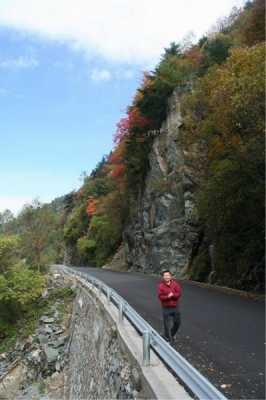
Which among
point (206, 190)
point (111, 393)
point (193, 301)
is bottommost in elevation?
point (111, 393)

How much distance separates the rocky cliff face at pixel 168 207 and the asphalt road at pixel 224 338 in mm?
12855

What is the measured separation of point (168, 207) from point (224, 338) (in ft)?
75.1

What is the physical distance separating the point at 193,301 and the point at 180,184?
1610cm

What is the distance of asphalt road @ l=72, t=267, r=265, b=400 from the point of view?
675 cm

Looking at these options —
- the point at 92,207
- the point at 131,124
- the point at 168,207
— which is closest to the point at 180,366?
the point at 168,207

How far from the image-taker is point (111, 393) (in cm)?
861

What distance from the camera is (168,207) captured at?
3231 centimetres

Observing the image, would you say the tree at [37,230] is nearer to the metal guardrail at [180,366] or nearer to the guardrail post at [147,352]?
the metal guardrail at [180,366]

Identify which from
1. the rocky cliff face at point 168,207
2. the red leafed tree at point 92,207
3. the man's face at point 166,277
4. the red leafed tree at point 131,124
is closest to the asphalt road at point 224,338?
the man's face at point 166,277

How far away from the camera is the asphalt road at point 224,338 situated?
22.2 ft

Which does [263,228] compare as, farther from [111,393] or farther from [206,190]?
[111,393]

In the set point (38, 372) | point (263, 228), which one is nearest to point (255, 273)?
point (263, 228)

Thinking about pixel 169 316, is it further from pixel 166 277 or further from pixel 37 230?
pixel 37 230

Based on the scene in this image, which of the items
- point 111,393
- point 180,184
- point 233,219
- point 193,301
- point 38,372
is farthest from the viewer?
point 180,184
